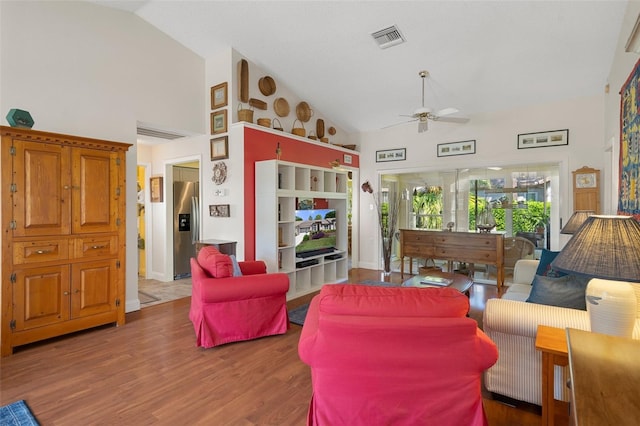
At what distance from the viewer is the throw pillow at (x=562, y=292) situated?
2.12m

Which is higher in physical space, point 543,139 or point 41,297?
point 543,139

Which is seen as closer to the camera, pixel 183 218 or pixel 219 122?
pixel 219 122

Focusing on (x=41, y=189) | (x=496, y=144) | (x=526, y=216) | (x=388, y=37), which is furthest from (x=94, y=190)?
(x=526, y=216)

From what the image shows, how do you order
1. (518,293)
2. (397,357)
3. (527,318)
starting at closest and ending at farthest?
(397,357)
(527,318)
(518,293)

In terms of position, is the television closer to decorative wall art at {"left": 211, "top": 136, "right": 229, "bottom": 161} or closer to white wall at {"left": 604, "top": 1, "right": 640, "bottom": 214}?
decorative wall art at {"left": 211, "top": 136, "right": 229, "bottom": 161}

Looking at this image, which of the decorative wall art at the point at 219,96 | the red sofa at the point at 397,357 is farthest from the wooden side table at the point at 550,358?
the decorative wall art at the point at 219,96

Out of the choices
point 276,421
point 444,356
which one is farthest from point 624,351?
point 276,421

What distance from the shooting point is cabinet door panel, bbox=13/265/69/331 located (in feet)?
9.41

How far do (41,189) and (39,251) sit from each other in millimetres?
562

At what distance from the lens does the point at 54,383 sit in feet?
7.90

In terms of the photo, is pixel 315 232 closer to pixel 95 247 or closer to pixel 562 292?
pixel 95 247

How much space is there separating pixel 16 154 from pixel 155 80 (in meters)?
1.94

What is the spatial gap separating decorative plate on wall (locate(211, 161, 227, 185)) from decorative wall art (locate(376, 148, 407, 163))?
320cm

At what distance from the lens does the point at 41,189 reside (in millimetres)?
2949
